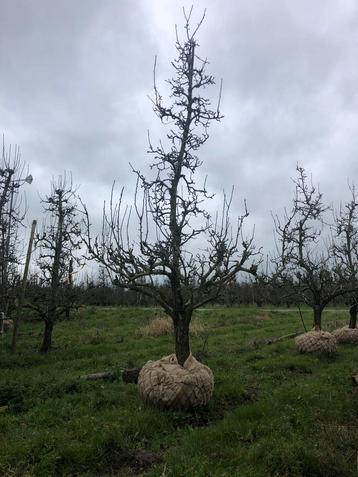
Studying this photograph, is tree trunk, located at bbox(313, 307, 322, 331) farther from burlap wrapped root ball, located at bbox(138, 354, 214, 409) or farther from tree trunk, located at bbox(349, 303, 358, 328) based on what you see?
burlap wrapped root ball, located at bbox(138, 354, 214, 409)

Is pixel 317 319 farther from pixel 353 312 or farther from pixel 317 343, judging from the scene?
pixel 317 343

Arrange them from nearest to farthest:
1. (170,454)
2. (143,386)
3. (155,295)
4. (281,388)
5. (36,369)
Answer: (170,454) → (143,386) → (155,295) → (281,388) → (36,369)

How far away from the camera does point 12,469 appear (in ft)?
15.8

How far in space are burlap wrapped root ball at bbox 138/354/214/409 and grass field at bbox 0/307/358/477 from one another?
0.61 feet

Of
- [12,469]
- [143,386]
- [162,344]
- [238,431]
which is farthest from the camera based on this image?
[162,344]

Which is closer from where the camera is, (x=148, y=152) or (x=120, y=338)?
(x=148, y=152)

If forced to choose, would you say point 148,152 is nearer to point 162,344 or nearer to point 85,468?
point 85,468

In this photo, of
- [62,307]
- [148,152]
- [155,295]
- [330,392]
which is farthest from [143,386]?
[62,307]

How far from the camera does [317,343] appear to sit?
464 inches

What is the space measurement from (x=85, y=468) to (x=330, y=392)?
483cm

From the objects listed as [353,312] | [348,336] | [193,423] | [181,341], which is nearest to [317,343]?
[348,336]

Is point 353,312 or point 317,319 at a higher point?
point 353,312

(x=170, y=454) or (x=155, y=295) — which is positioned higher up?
(x=155, y=295)

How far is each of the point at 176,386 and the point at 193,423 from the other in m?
0.59
